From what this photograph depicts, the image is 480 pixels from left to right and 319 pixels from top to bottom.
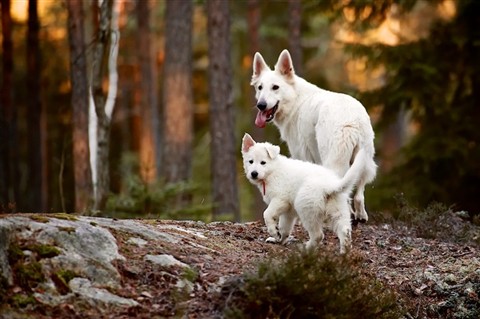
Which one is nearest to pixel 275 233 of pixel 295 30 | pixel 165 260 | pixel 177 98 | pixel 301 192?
pixel 301 192

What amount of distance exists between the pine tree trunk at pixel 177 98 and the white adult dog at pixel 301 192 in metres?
10.8

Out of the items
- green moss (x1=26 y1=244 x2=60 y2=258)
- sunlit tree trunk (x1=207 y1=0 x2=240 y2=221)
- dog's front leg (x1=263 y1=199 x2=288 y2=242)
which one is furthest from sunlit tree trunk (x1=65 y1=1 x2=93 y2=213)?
green moss (x1=26 y1=244 x2=60 y2=258)

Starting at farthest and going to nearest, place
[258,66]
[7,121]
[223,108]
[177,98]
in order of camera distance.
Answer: [177,98] → [7,121] → [223,108] → [258,66]

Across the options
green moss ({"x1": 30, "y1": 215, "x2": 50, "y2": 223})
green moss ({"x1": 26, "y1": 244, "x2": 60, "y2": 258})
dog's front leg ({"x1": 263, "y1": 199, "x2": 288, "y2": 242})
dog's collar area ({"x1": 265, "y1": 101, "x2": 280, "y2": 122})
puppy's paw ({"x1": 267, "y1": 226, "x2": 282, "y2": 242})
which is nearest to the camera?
green moss ({"x1": 26, "y1": 244, "x2": 60, "y2": 258})

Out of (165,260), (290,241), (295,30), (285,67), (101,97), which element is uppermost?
(295,30)

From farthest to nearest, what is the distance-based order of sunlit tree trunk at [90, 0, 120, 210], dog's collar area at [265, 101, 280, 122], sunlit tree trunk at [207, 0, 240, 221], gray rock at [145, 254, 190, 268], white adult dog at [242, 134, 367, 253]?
sunlit tree trunk at [207, 0, 240, 221]
sunlit tree trunk at [90, 0, 120, 210]
dog's collar area at [265, 101, 280, 122]
white adult dog at [242, 134, 367, 253]
gray rock at [145, 254, 190, 268]

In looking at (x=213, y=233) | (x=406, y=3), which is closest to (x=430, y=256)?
(x=213, y=233)

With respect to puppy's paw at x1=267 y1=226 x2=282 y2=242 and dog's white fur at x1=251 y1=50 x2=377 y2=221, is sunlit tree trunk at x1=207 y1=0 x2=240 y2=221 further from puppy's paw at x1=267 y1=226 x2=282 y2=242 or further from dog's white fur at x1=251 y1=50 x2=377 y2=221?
puppy's paw at x1=267 y1=226 x2=282 y2=242

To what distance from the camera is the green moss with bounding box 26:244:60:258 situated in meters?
7.13

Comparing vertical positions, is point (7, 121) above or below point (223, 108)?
below

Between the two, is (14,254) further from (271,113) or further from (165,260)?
(271,113)

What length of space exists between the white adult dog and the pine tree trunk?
10.8 metres

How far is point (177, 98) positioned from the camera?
67.8ft

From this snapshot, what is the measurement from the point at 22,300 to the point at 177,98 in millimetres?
14190
